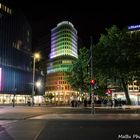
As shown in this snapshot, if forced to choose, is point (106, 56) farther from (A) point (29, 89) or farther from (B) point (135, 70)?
(A) point (29, 89)

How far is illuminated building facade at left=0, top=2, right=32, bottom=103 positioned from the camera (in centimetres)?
12069

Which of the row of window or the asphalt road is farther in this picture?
the row of window

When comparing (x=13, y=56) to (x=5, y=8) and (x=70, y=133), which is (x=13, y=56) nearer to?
(x=5, y=8)

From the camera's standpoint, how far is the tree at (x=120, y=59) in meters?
65.8

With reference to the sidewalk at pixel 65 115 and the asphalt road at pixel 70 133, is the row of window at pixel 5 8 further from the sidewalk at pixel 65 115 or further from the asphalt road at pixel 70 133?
the asphalt road at pixel 70 133

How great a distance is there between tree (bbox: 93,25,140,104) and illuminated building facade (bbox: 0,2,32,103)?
5407cm

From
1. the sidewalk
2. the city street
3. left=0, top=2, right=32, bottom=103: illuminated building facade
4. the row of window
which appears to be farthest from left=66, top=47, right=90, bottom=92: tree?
the city street

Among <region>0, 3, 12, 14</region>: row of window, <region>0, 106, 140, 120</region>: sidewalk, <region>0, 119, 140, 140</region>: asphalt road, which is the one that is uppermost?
<region>0, 3, 12, 14</region>: row of window

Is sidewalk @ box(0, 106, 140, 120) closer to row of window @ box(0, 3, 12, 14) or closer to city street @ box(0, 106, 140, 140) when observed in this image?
city street @ box(0, 106, 140, 140)

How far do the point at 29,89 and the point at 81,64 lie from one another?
199 feet

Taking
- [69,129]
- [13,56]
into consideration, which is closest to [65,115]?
[69,129]

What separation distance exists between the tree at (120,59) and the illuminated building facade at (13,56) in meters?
54.1

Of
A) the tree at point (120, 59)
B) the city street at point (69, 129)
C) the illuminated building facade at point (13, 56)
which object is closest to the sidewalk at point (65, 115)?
the city street at point (69, 129)

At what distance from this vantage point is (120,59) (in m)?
65.6
